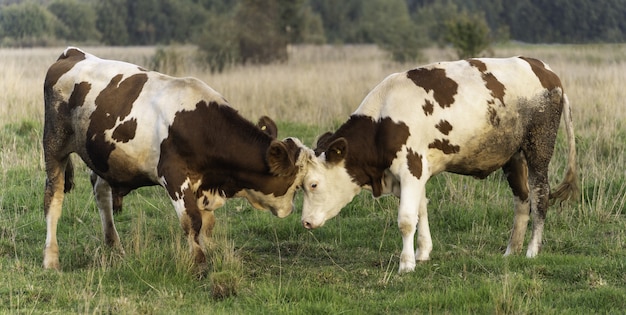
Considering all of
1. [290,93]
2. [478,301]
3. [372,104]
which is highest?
[372,104]

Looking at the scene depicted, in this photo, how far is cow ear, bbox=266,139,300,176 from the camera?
7.22 meters

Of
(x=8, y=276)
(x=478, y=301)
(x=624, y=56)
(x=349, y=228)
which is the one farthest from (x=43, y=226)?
(x=624, y=56)

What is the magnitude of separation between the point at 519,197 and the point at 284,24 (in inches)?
1404

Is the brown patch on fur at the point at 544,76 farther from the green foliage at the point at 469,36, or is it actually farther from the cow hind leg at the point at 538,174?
the green foliage at the point at 469,36

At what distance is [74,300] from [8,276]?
0.95m

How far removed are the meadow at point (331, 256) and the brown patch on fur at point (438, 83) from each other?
151 centimetres

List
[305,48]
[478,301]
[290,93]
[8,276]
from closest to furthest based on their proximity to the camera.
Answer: [478,301] → [8,276] → [290,93] → [305,48]

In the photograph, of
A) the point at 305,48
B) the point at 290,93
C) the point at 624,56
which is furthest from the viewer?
the point at 305,48

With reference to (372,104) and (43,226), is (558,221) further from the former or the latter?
(43,226)

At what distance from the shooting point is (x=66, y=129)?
8.12 m

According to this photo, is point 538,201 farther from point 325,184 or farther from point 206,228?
point 206,228

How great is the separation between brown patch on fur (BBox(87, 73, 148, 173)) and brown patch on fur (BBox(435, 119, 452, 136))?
110 inches

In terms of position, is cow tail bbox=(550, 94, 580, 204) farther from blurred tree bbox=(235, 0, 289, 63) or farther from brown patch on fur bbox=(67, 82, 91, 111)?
blurred tree bbox=(235, 0, 289, 63)

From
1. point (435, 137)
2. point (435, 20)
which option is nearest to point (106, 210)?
point (435, 137)
